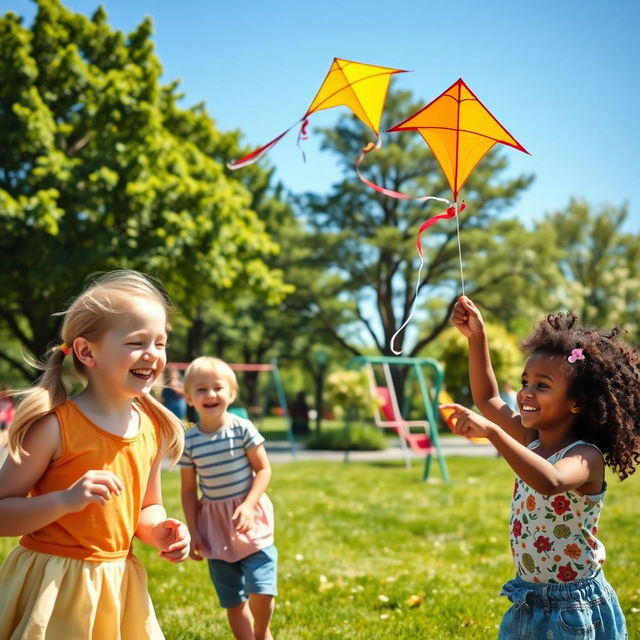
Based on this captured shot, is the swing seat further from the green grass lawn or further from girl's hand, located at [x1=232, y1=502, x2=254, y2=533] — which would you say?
girl's hand, located at [x1=232, y1=502, x2=254, y2=533]

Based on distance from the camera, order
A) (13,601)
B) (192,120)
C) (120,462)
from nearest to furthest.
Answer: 1. (13,601)
2. (120,462)
3. (192,120)

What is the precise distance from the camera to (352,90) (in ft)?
10.9

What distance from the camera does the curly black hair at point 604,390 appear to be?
2.61 meters

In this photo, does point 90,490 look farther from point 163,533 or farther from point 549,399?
point 549,399

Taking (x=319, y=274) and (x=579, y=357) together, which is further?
(x=319, y=274)

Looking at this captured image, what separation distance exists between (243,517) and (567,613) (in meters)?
1.53

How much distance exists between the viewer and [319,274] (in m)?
32.4

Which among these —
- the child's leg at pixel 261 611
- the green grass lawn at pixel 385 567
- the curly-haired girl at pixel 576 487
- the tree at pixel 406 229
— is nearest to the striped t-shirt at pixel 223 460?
the child's leg at pixel 261 611

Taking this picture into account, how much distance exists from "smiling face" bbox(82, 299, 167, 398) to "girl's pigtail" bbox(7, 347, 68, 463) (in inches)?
4.1

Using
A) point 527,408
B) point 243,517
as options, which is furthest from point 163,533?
point 527,408

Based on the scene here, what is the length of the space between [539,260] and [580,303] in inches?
333

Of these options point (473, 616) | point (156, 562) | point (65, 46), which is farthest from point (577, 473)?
point (65, 46)

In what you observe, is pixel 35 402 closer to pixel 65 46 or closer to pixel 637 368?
pixel 637 368

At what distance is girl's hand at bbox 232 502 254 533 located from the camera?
342 centimetres
